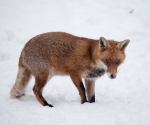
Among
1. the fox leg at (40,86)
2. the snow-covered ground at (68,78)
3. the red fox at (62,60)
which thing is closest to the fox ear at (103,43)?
the red fox at (62,60)

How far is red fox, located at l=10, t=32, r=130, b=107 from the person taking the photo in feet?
17.6

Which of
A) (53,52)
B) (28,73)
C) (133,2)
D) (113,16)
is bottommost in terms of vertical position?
(28,73)

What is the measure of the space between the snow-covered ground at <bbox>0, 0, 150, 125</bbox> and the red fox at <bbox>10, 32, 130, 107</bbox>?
49cm

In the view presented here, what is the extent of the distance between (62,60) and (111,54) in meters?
1.26

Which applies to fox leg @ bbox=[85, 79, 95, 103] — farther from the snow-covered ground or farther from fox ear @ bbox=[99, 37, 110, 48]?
fox ear @ bbox=[99, 37, 110, 48]

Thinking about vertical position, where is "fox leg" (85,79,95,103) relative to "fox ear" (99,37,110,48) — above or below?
below

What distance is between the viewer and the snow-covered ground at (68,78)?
14.4 feet

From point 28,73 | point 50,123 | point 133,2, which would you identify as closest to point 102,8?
point 133,2

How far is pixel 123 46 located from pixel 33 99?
2664 millimetres

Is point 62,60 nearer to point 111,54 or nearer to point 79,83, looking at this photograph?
point 79,83

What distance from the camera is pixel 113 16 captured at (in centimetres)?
1234

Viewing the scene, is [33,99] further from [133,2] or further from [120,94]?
[133,2]

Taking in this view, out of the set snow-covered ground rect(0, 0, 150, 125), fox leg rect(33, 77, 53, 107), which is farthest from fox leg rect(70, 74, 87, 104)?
fox leg rect(33, 77, 53, 107)

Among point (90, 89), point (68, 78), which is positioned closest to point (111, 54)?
point (90, 89)
